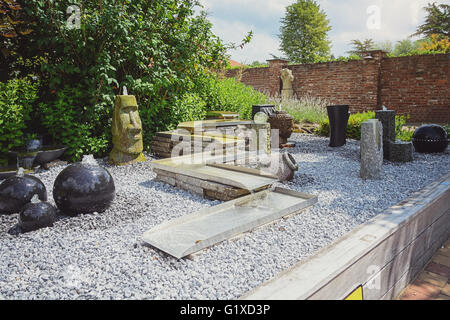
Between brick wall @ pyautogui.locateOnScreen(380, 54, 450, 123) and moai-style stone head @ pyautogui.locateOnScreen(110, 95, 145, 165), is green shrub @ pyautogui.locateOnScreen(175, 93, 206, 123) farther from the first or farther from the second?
brick wall @ pyautogui.locateOnScreen(380, 54, 450, 123)

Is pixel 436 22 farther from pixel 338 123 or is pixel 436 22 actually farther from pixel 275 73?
pixel 338 123

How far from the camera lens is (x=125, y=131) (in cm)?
517

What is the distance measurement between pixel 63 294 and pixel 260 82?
1468 cm

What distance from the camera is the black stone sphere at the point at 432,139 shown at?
6.05 m

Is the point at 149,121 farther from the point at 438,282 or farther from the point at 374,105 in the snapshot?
the point at 374,105

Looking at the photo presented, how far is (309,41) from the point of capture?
30688 mm

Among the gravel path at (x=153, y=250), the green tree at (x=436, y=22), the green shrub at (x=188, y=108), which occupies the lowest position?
the gravel path at (x=153, y=250)

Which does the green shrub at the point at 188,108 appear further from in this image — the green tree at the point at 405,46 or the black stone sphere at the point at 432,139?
the green tree at the point at 405,46

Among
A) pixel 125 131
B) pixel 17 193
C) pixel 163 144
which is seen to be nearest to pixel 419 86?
pixel 163 144

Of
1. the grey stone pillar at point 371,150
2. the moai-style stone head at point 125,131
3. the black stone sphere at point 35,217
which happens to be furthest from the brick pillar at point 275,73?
the black stone sphere at point 35,217

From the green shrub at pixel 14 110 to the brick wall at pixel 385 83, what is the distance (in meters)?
8.54

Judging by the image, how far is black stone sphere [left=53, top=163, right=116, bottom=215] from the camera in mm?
3025

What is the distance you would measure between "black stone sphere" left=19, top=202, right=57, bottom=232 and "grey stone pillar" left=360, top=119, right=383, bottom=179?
12.7 ft
